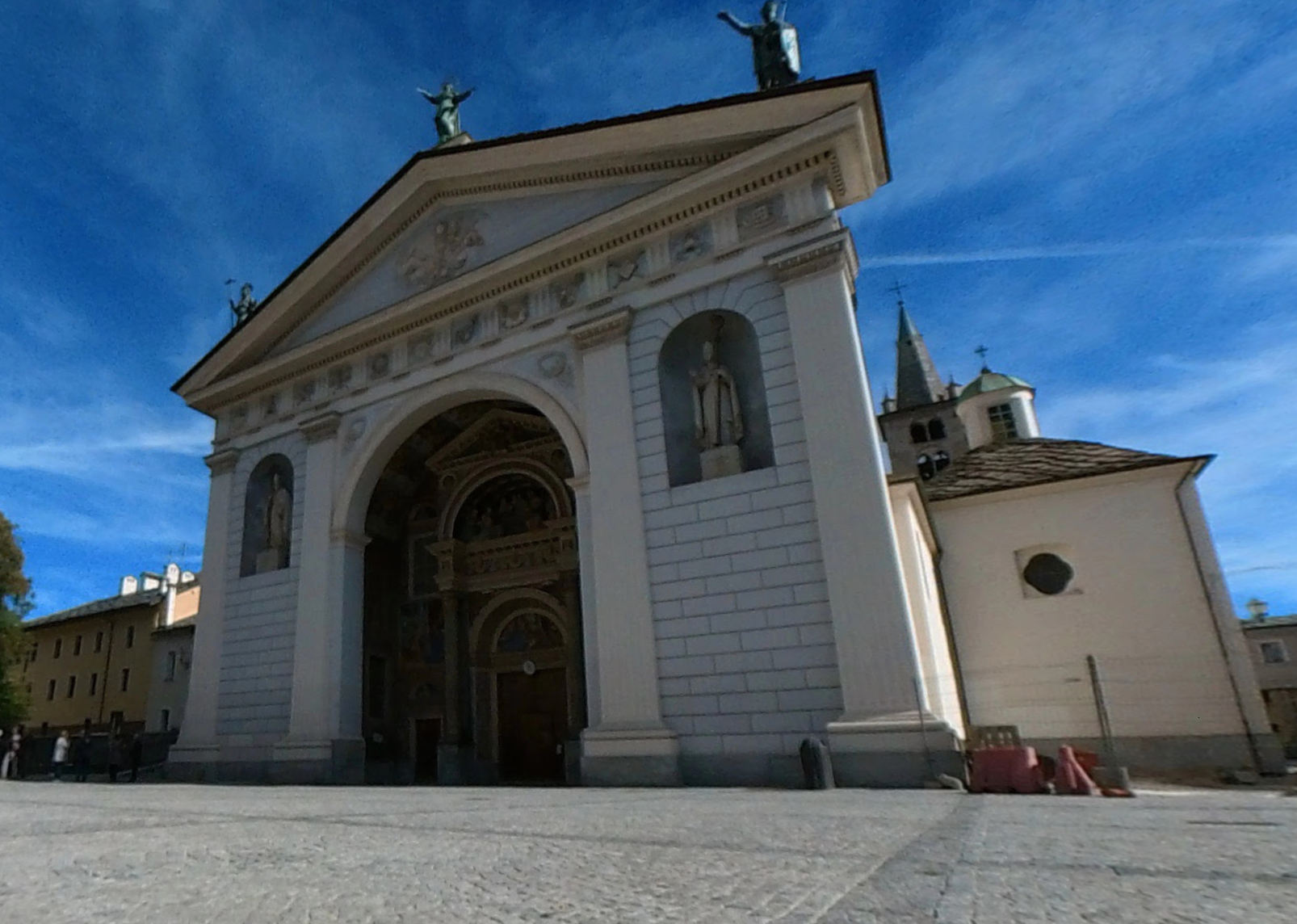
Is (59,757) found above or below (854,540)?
below

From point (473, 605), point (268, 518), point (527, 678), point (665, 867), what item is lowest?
point (665, 867)

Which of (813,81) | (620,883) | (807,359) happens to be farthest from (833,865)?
(813,81)

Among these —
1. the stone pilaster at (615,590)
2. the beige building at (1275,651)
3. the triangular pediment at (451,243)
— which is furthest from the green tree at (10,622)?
the beige building at (1275,651)

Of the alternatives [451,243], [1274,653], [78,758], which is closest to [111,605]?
[78,758]

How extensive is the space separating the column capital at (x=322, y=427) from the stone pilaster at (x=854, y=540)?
971 cm

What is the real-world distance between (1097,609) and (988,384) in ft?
46.1

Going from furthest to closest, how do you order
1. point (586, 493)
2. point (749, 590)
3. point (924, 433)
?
point (924, 433)
point (586, 493)
point (749, 590)

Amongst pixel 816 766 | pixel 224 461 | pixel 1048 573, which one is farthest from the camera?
pixel 224 461

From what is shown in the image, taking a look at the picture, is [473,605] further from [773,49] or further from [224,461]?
[773,49]

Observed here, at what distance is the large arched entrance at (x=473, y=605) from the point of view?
15422mm

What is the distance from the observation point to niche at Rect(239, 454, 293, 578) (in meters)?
16.1

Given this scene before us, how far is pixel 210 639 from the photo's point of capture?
1603cm

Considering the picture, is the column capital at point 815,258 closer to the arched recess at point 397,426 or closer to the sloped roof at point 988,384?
the arched recess at point 397,426

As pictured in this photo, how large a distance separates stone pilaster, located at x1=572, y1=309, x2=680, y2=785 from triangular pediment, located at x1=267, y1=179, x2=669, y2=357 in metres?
2.58
